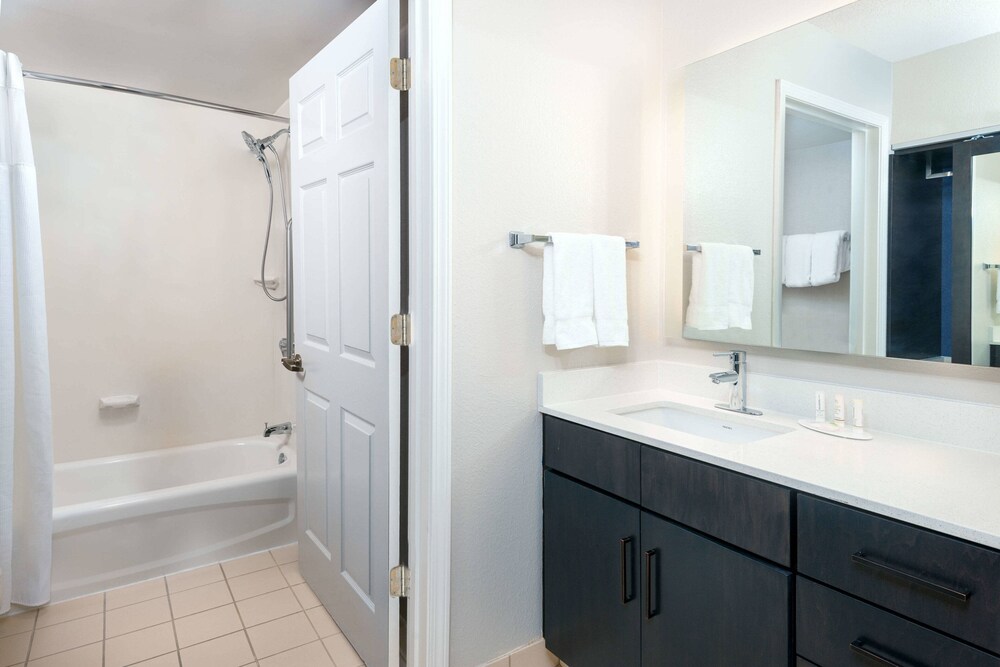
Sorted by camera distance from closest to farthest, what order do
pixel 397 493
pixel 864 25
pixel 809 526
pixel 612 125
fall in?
pixel 809 526 → pixel 864 25 → pixel 397 493 → pixel 612 125

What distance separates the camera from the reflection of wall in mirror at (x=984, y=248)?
125 cm

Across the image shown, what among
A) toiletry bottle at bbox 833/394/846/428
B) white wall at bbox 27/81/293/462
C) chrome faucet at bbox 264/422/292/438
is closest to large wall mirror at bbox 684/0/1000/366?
toiletry bottle at bbox 833/394/846/428

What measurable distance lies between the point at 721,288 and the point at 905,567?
100 centimetres

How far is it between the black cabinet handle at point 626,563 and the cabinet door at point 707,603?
0.14 feet

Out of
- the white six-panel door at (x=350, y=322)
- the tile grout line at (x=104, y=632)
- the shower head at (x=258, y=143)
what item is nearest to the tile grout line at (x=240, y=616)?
the white six-panel door at (x=350, y=322)

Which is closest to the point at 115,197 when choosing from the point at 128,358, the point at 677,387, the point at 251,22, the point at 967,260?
the point at 128,358

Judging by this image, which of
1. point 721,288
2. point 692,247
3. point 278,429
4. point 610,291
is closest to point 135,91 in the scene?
point 278,429

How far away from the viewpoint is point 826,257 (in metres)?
1.56

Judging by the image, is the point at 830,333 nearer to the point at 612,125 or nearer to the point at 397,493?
the point at 612,125

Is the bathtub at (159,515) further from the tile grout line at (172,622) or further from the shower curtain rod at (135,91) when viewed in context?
the shower curtain rod at (135,91)

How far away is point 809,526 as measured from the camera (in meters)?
1.09

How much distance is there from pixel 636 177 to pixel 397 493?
1269 mm

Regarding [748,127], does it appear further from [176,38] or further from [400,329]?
[176,38]

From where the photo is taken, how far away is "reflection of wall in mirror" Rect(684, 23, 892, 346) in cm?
155
